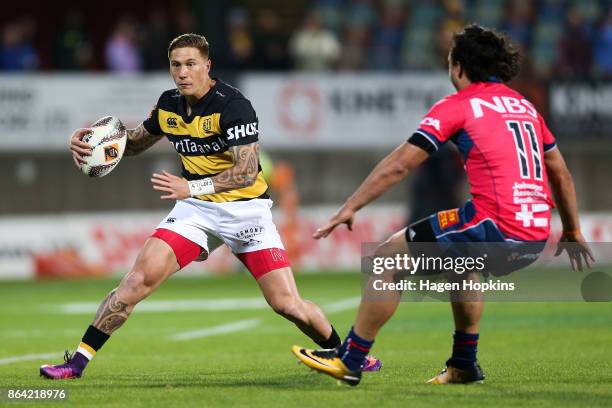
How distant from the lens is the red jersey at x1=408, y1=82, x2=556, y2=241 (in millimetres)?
7262

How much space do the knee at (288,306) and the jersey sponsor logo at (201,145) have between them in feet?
3.63

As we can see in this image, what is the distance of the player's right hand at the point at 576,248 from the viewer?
787 cm

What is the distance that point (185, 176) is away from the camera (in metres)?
8.67

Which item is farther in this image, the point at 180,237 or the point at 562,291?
the point at 562,291

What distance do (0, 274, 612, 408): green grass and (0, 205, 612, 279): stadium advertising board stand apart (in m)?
2.98

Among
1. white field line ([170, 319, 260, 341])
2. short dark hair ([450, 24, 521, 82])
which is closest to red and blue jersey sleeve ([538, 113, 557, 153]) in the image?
short dark hair ([450, 24, 521, 82])

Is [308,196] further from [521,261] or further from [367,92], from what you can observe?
[521,261]

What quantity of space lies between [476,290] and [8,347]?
18.8 ft

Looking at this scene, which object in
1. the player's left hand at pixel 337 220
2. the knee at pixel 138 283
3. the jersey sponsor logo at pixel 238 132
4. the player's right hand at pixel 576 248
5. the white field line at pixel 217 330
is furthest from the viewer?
the white field line at pixel 217 330

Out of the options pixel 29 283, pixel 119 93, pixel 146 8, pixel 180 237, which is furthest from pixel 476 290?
pixel 146 8

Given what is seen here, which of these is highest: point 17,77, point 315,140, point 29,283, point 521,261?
point 521,261

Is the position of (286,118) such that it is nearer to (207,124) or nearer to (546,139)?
→ (207,124)

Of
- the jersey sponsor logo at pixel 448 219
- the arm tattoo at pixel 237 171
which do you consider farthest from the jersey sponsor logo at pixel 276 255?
the jersey sponsor logo at pixel 448 219

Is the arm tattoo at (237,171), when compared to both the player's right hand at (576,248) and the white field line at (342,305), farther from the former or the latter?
the white field line at (342,305)
